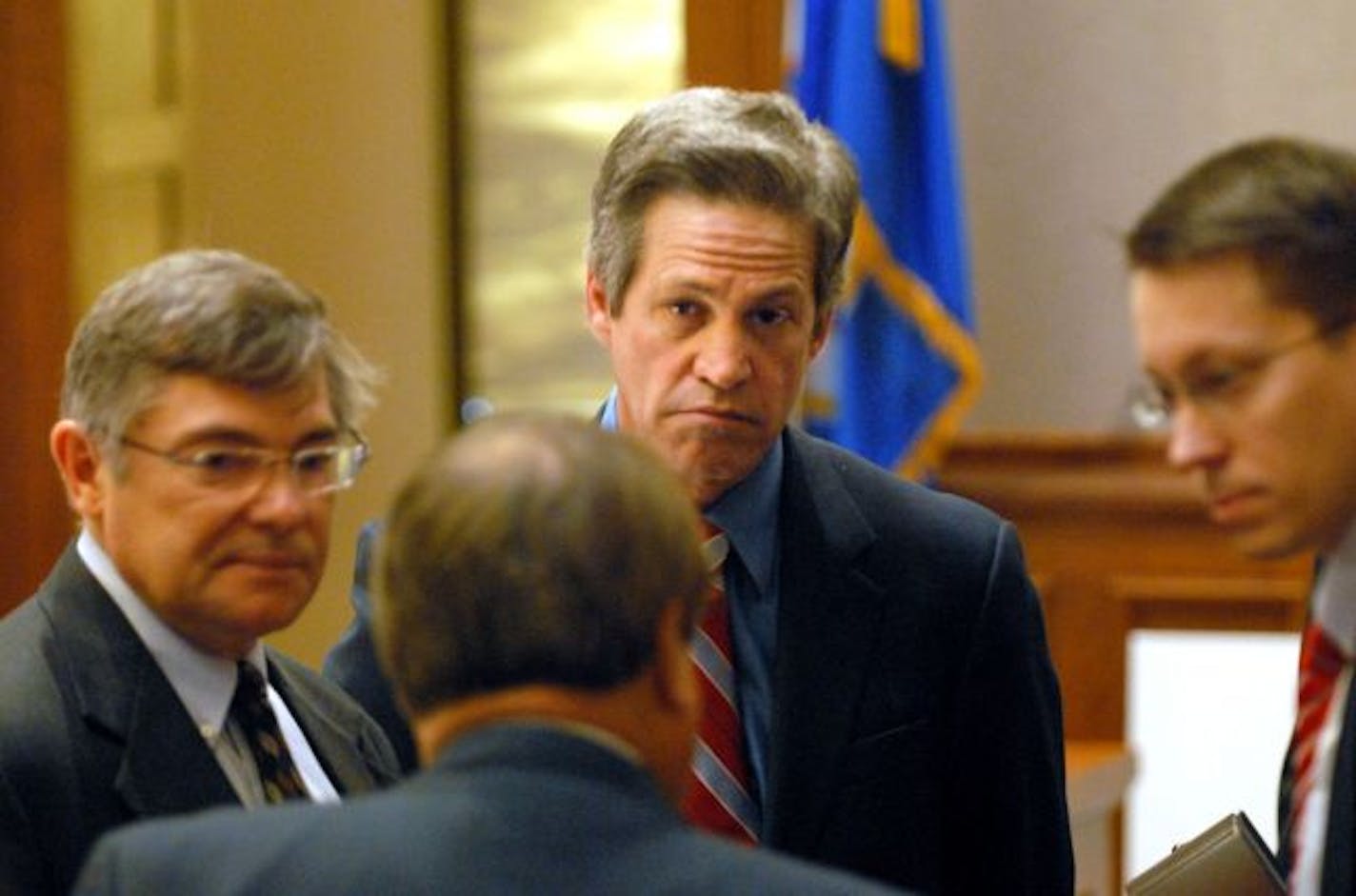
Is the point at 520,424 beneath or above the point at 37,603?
above

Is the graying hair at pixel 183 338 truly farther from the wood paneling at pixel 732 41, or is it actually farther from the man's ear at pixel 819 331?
the wood paneling at pixel 732 41

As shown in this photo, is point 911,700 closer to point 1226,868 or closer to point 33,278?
point 1226,868

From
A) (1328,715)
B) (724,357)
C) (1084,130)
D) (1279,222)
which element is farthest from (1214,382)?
(1084,130)

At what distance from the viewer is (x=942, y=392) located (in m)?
6.54

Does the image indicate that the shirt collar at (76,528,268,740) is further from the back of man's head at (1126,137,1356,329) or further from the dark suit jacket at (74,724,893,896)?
the back of man's head at (1126,137,1356,329)

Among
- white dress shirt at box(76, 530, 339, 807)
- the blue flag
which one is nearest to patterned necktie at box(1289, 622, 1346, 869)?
white dress shirt at box(76, 530, 339, 807)

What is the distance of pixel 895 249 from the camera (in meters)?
6.54

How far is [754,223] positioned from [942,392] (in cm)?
337

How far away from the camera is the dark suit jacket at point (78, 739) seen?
2.58m

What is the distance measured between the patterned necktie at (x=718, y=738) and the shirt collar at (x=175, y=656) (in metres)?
0.62

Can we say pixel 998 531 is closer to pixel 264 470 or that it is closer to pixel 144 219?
pixel 264 470

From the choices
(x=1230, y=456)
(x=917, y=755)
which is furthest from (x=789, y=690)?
(x=1230, y=456)

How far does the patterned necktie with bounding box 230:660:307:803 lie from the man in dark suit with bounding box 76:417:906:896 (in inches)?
33.7

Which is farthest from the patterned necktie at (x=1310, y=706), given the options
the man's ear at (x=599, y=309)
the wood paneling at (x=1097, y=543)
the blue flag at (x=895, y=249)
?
the wood paneling at (x=1097, y=543)
